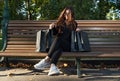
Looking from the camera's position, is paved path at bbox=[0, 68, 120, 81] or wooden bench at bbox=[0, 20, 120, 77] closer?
paved path at bbox=[0, 68, 120, 81]

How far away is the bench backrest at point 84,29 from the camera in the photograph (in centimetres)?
772

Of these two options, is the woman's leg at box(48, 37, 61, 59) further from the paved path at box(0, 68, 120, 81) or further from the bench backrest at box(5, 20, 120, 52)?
the bench backrest at box(5, 20, 120, 52)

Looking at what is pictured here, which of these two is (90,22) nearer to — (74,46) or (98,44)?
(98,44)

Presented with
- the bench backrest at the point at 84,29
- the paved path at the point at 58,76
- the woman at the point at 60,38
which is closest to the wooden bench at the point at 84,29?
the bench backrest at the point at 84,29

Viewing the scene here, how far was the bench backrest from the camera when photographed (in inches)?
304

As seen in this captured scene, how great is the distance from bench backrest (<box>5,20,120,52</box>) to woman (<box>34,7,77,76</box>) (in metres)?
0.69

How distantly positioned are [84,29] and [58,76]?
53.2 inches

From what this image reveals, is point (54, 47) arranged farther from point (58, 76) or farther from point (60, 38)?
point (58, 76)

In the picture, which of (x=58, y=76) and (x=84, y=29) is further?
(x=84, y=29)

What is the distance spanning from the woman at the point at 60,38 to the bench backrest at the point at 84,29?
69 centimetres

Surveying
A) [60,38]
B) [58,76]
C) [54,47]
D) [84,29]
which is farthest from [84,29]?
[58,76]

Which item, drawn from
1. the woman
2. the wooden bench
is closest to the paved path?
the woman

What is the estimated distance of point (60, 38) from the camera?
7074 mm

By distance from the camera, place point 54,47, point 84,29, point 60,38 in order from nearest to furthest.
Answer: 1. point 54,47
2. point 60,38
3. point 84,29
